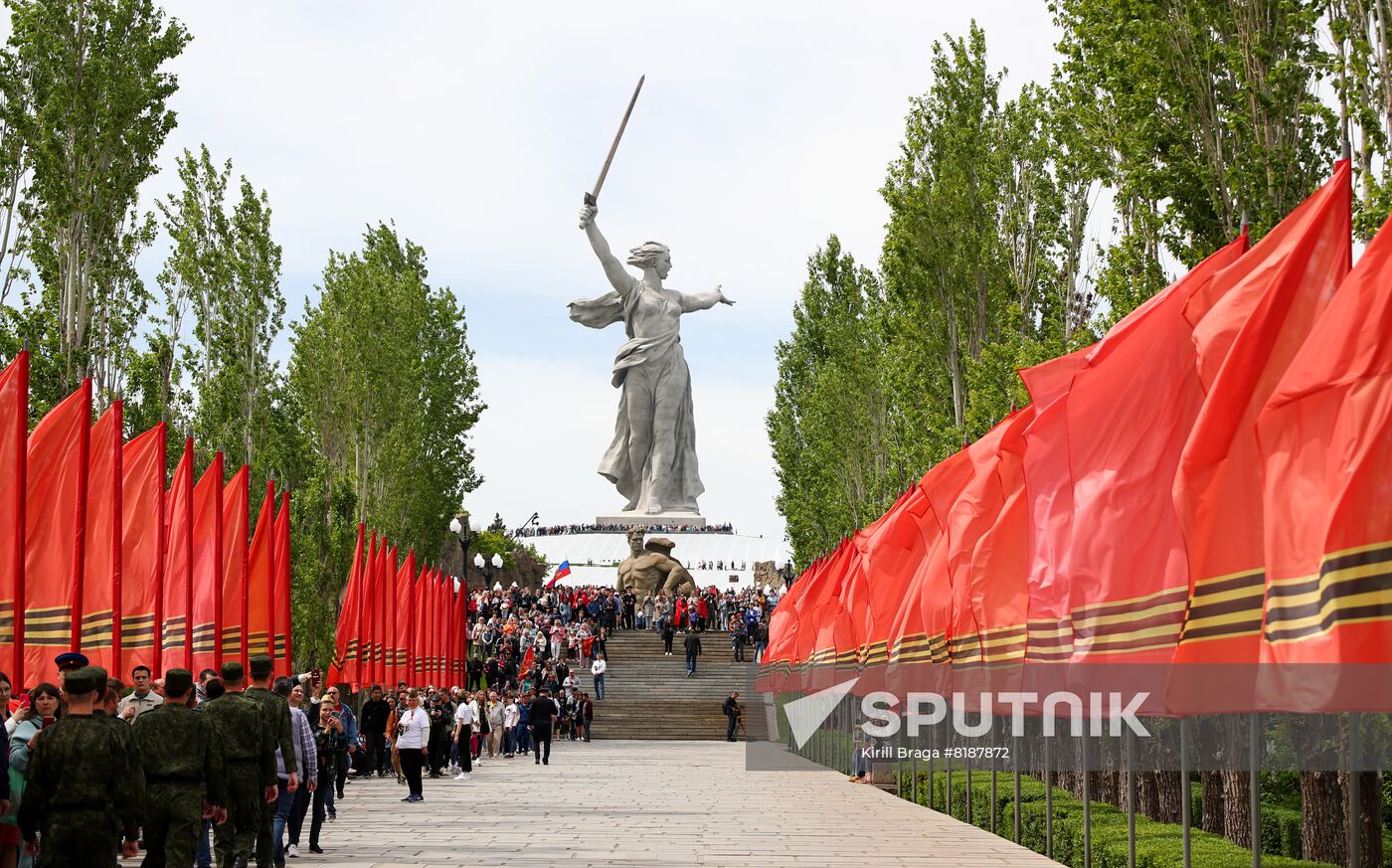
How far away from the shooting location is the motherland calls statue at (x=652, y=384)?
6531 cm

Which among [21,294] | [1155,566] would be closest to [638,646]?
[21,294]

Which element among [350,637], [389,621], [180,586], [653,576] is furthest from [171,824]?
[653,576]

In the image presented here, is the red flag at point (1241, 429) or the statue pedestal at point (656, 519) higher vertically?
the statue pedestal at point (656, 519)

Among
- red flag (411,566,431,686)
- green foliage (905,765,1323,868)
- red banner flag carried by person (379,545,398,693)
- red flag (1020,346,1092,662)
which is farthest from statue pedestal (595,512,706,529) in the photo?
red flag (1020,346,1092,662)

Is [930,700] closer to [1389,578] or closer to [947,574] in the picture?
[947,574]

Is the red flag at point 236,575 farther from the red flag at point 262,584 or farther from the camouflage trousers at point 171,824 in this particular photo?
the camouflage trousers at point 171,824

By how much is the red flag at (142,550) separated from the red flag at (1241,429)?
1163 cm

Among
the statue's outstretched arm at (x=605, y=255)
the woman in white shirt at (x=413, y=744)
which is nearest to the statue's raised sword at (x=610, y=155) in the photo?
the statue's outstretched arm at (x=605, y=255)

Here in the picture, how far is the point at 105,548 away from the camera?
1736 cm

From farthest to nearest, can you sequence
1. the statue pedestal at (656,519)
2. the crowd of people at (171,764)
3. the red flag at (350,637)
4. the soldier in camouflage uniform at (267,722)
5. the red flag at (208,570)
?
the statue pedestal at (656,519) → the red flag at (350,637) → the red flag at (208,570) → the soldier in camouflage uniform at (267,722) → the crowd of people at (171,764)

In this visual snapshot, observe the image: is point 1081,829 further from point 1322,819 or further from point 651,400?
point 651,400

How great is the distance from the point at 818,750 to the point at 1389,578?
31.0 m

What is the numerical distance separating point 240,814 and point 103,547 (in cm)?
515

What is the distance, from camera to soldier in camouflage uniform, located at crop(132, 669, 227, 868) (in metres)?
11.5
